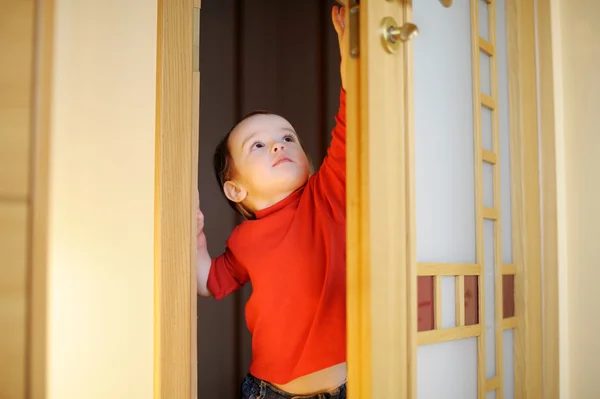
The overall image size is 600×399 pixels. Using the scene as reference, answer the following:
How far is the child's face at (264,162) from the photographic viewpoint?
2090 mm

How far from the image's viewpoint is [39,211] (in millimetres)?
1010

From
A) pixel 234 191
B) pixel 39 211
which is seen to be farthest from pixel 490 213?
pixel 39 211

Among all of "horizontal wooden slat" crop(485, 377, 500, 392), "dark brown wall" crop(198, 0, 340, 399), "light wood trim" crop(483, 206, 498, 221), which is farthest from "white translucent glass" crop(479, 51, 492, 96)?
"dark brown wall" crop(198, 0, 340, 399)

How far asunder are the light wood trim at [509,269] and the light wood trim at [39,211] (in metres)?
1.25

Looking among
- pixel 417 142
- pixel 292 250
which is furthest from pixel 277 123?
pixel 417 142

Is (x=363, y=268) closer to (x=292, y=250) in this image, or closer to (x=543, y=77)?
(x=292, y=250)

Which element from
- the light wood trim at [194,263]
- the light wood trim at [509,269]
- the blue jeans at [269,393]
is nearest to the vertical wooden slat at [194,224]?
the light wood trim at [194,263]

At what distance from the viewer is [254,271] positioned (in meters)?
1.98

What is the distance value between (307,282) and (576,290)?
0.89 m

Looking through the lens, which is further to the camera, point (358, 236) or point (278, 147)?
point (278, 147)

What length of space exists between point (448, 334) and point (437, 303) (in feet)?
0.32

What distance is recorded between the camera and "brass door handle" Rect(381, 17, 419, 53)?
4.00 ft

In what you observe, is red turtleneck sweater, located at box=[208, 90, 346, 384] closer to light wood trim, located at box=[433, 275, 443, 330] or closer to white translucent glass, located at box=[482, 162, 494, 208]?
white translucent glass, located at box=[482, 162, 494, 208]

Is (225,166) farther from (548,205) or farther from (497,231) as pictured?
(548,205)
